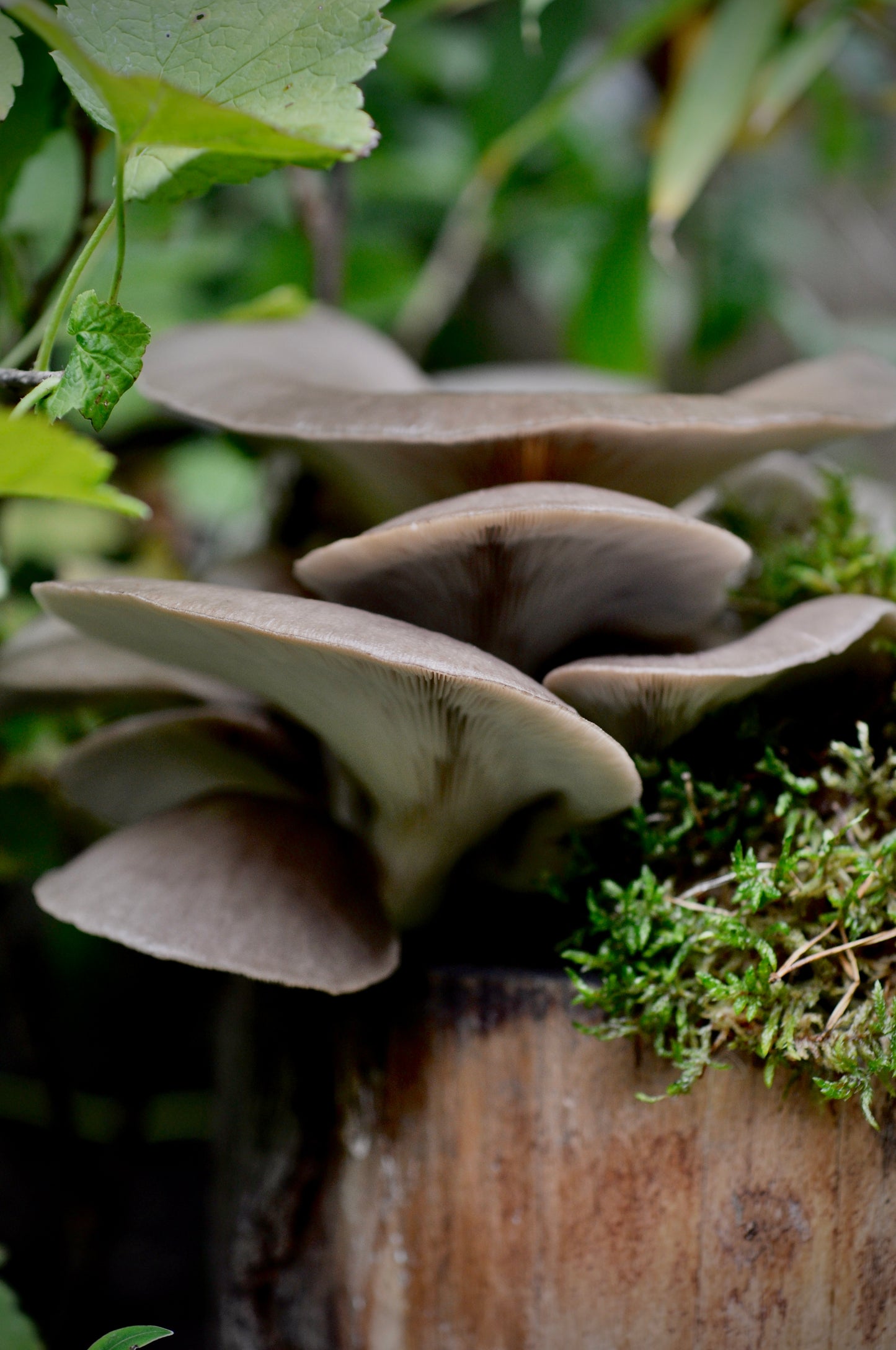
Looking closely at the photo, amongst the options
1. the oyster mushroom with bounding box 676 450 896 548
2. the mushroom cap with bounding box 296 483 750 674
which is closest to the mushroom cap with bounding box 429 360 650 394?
the oyster mushroom with bounding box 676 450 896 548

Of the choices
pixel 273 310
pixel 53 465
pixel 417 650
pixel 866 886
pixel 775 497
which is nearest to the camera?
pixel 53 465

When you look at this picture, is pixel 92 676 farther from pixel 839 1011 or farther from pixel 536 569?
pixel 839 1011

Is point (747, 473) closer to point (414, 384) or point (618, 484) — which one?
point (618, 484)

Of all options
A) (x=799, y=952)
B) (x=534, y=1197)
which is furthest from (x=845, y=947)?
(x=534, y=1197)

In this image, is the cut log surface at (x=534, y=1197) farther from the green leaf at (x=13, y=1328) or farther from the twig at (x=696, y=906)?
the green leaf at (x=13, y=1328)

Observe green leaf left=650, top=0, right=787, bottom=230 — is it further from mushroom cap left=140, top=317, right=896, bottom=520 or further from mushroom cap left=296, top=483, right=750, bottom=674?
mushroom cap left=296, top=483, right=750, bottom=674

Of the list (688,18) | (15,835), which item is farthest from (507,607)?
(688,18)
